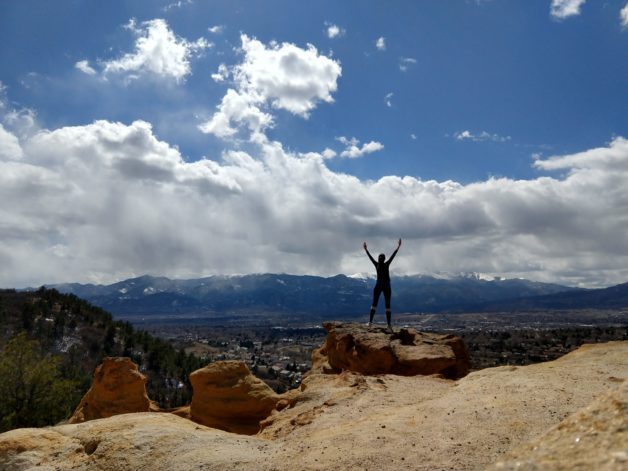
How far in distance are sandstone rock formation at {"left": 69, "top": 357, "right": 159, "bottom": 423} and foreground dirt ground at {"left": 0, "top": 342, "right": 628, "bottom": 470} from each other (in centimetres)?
1801

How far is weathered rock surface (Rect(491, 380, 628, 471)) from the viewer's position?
5.55m

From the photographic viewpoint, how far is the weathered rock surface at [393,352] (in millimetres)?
27312

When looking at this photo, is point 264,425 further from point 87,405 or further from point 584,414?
point 87,405

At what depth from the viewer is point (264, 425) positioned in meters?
21.2

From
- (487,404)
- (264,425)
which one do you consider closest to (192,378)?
(264,425)

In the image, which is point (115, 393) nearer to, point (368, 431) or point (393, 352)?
point (393, 352)

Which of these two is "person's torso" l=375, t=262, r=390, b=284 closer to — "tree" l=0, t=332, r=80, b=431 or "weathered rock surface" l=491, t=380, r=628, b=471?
"weathered rock surface" l=491, t=380, r=628, b=471

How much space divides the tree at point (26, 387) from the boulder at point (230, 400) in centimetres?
2366

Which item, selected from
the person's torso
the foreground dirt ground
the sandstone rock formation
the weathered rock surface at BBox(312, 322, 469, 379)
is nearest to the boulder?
the weathered rock surface at BBox(312, 322, 469, 379)

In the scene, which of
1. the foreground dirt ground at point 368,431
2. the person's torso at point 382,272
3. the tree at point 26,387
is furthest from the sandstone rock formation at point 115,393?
the person's torso at point 382,272

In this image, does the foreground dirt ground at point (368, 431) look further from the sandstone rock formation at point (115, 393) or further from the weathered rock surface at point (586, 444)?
the sandstone rock formation at point (115, 393)

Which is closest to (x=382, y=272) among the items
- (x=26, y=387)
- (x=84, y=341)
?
(x=26, y=387)

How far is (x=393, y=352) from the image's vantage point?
28.5m

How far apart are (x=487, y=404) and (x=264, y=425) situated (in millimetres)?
10021
